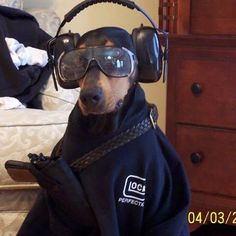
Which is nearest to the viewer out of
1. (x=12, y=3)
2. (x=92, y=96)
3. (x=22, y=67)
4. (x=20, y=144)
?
(x=92, y=96)

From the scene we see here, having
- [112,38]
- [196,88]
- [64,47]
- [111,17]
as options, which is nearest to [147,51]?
[112,38]

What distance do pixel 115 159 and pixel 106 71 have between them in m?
0.17

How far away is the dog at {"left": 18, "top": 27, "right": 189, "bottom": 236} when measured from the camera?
91 centimetres

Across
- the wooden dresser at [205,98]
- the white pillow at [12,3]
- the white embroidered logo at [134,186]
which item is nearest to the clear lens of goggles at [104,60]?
the white embroidered logo at [134,186]

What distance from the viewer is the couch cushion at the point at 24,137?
1131mm

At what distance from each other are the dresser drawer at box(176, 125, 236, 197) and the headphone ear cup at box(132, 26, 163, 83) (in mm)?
530

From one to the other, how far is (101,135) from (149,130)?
94 millimetres

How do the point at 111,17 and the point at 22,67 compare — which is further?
the point at 111,17

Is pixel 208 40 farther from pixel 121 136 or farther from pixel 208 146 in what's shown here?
pixel 121 136

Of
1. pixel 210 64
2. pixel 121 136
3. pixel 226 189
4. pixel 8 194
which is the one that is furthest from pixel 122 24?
pixel 121 136

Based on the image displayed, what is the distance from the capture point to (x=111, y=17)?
199 cm

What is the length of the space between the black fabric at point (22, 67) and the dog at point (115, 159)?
50 centimetres
